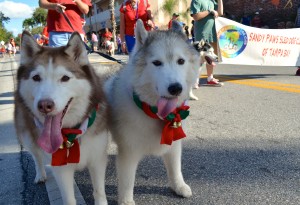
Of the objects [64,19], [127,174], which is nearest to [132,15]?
[64,19]

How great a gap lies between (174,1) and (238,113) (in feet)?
81.3

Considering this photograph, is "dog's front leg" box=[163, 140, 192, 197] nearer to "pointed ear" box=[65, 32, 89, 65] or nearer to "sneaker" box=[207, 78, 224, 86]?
"pointed ear" box=[65, 32, 89, 65]

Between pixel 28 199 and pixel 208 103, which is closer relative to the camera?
pixel 28 199

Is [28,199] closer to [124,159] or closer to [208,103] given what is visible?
[124,159]

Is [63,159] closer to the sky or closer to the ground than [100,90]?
closer to the ground

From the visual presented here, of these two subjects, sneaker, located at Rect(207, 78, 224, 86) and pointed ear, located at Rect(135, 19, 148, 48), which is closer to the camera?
pointed ear, located at Rect(135, 19, 148, 48)

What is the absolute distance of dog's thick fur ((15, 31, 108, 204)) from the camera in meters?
1.97

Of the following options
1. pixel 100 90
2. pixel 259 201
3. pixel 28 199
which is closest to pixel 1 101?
pixel 28 199

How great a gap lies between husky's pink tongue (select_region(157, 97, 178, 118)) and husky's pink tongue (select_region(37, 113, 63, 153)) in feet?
2.39

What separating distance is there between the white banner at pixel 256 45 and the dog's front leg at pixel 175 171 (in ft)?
17.2

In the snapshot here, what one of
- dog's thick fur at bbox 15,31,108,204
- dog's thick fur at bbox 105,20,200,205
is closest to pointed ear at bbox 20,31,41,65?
dog's thick fur at bbox 15,31,108,204

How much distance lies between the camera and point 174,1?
89.9 feet

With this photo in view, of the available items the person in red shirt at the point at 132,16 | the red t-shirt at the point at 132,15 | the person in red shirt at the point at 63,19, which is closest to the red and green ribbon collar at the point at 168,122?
the person in red shirt at the point at 63,19

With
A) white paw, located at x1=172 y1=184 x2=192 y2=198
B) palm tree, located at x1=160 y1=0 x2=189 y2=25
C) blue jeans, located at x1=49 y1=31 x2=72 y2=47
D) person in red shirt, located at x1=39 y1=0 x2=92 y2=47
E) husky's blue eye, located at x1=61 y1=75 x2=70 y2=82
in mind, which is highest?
palm tree, located at x1=160 y1=0 x2=189 y2=25
